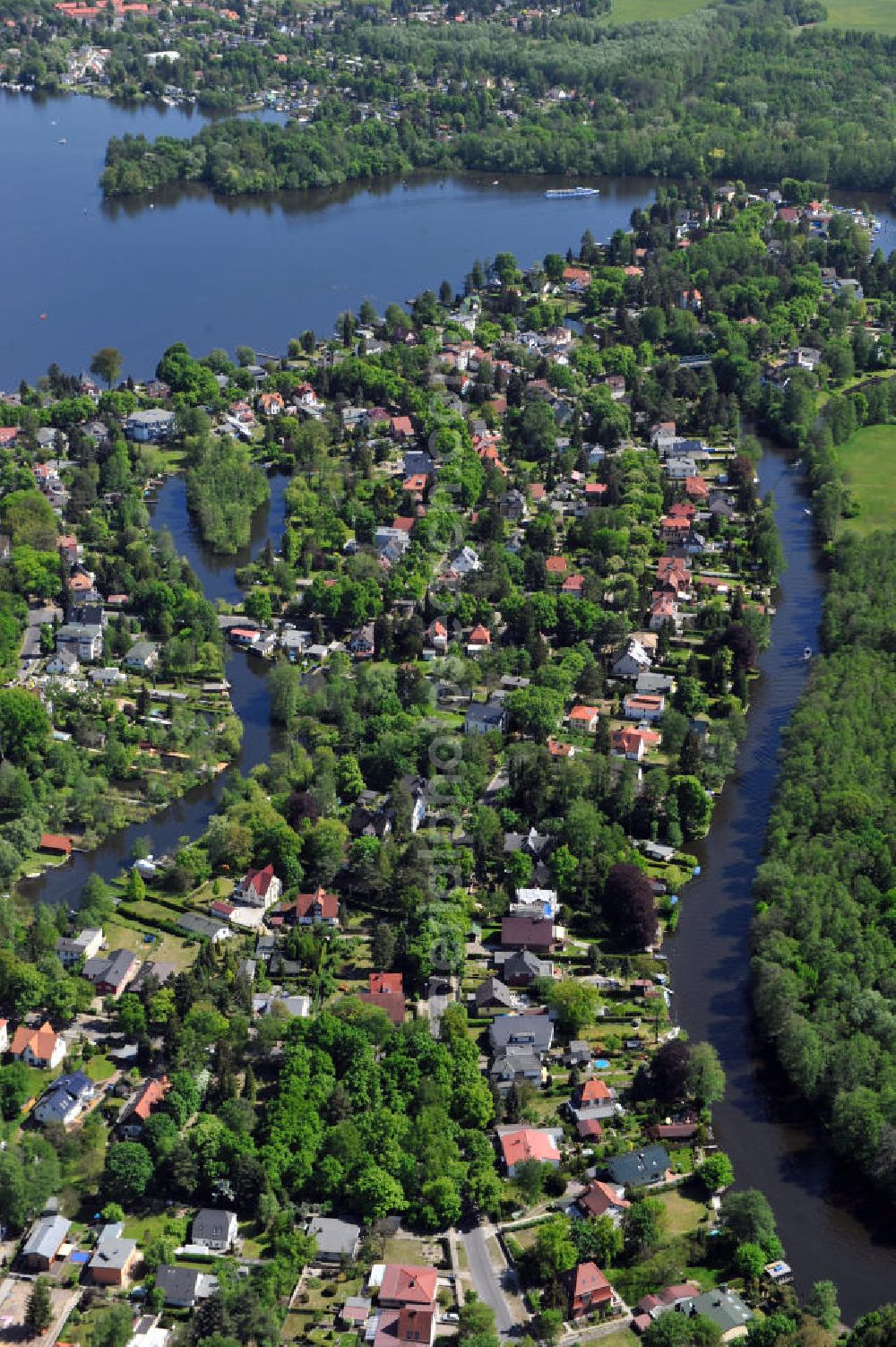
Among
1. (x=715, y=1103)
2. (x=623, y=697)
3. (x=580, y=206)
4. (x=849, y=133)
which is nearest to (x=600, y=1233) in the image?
(x=715, y=1103)

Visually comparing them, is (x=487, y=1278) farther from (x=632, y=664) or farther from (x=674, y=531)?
(x=674, y=531)

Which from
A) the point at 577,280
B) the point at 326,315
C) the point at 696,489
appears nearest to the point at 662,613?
the point at 696,489

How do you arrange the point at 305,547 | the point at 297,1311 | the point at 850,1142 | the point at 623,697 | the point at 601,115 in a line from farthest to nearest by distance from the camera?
the point at 601,115 < the point at 305,547 < the point at 623,697 < the point at 850,1142 < the point at 297,1311

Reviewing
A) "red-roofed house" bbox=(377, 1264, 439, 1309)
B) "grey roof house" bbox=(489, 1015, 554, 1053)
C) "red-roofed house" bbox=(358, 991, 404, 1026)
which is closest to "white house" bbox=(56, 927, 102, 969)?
"red-roofed house" bbox=(358, 991, 404, 1026)

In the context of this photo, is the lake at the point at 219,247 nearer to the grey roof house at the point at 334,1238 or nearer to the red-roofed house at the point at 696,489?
the red-roofed house at the point at 696,489

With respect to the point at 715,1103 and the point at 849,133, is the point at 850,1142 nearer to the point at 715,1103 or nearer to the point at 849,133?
the point at 715,1103

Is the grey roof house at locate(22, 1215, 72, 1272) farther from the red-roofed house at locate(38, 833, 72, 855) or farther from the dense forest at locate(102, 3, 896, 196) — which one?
the dense forest at locate(102, 3, 896, 196)
